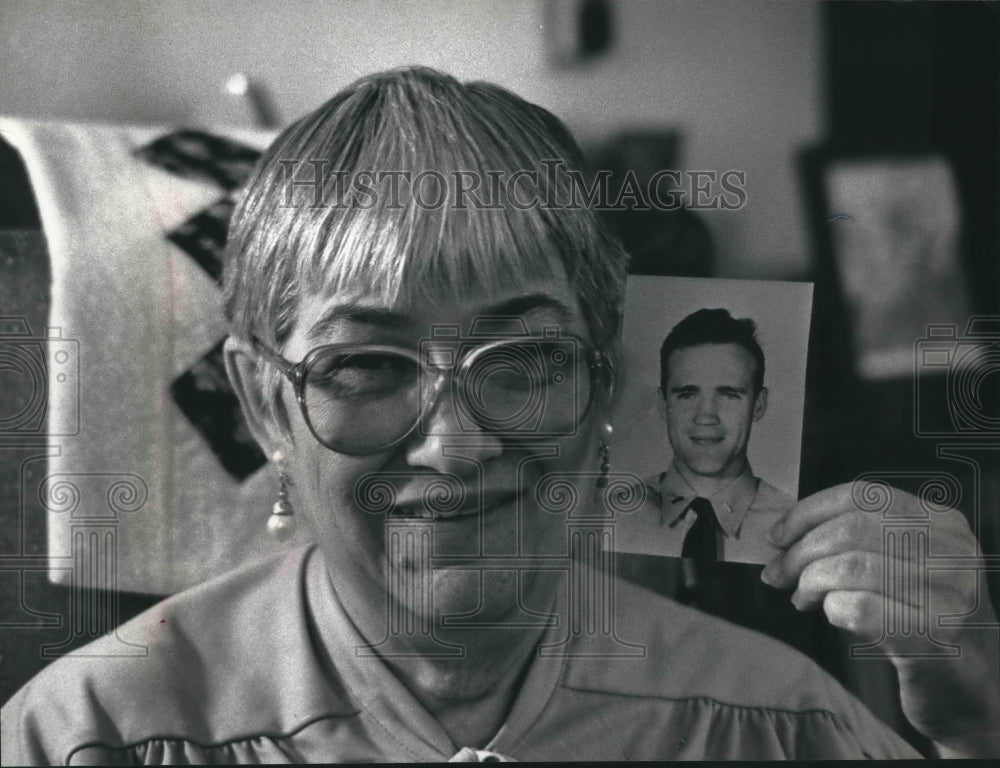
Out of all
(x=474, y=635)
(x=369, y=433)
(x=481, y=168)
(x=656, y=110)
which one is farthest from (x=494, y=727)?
(x=656, y=110)

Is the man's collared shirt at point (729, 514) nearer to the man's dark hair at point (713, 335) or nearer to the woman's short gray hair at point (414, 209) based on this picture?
the man's dark hair at point (713, 335)

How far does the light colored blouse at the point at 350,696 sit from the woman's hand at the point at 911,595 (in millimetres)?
131

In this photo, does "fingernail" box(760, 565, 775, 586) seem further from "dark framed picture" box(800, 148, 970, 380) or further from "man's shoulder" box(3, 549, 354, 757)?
"man's shoulder" box(3, 549, 354, 757)

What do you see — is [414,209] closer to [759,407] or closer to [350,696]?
[759,407]

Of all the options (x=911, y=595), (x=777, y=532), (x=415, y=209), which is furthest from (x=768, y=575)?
(x=415, y=209)

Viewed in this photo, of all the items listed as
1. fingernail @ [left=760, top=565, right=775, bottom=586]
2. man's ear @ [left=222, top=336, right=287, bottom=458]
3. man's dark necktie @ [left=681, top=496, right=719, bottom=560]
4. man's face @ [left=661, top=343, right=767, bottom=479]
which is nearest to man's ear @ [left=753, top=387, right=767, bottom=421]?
man's face @ [left=661, top=343, right=767, bottom=479]

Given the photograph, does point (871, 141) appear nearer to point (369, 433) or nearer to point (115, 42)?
point (369, 433)

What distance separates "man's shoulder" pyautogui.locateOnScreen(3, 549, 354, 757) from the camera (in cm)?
272

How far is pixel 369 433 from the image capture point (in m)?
2.70

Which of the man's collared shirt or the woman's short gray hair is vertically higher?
the woman's short gray hair

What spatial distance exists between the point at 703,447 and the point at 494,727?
2.58 feet

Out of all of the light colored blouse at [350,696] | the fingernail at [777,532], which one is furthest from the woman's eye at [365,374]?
the fingernail at [777,532]

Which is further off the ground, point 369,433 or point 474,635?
point 369,433

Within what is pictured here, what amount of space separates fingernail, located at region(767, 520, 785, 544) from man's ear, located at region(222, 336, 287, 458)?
1131 millimetres
